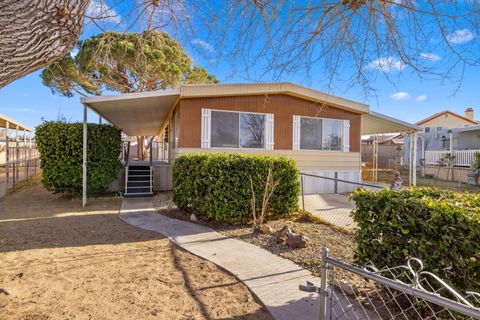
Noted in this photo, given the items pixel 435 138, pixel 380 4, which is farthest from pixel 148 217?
pixel 435 138

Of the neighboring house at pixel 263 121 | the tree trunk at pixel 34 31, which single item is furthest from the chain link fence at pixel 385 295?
the neighboring house at pixel 263 121

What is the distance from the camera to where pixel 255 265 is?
3707mm

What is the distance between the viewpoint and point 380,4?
3.13 m

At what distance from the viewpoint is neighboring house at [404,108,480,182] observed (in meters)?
16.5

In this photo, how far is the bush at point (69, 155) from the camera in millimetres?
8094

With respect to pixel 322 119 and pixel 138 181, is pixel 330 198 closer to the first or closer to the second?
pixel 322 119

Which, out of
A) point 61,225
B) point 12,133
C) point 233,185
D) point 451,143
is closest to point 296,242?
point 233,185

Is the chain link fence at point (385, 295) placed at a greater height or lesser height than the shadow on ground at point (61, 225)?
greater

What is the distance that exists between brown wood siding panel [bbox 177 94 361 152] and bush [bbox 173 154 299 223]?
276 cm

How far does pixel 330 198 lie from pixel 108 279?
25.1 feet

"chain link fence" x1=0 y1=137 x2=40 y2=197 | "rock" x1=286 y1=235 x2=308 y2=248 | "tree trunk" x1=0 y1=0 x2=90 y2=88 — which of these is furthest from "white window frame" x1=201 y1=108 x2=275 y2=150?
"chain link fence" x1=0 y1=137 x2=40 y2=197

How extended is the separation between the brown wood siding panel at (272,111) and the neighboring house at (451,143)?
7.52 metres

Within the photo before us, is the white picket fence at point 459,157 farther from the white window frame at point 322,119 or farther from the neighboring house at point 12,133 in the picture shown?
the neighboring house at point 12,133

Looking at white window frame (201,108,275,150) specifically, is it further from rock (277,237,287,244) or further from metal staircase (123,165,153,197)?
rock (277,237,287,244)
